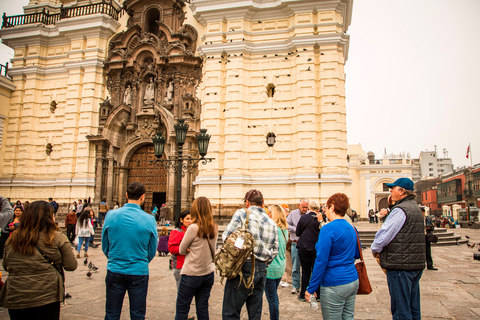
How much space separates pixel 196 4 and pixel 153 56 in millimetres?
3752

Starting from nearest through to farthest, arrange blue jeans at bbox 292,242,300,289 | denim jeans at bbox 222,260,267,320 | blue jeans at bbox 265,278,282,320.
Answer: denim jeans at bbox 222,260,267,320
blue jeans at bbox 265,278,282,320
blue jeans at bbox 292,242,300,289

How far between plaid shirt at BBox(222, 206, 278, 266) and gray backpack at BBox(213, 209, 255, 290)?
0.14m

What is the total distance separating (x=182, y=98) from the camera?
59.0ft

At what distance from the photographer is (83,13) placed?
20.7 metres

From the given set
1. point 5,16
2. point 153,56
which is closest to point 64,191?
point 153,56

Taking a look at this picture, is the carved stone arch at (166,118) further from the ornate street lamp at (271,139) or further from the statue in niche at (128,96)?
the ornate street lamp at (271,139)

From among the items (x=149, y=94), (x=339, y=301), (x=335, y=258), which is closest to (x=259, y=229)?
(x=335, y=258)

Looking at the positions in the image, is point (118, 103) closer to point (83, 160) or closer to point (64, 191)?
point (83, 160)

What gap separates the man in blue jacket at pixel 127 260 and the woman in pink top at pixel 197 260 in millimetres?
453

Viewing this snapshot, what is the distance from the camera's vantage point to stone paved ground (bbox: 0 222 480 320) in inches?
208

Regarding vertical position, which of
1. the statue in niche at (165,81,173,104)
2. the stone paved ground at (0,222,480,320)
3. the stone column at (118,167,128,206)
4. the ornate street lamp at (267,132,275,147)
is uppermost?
the statue in niche at (165,81,173,104)

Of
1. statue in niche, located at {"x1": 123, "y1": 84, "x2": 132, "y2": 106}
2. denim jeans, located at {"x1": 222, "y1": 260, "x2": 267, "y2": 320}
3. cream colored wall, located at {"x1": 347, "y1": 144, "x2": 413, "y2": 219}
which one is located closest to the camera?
denim jeans, located at {"x1": 222, "y1": 260, "x2": 267, "y2": 320}

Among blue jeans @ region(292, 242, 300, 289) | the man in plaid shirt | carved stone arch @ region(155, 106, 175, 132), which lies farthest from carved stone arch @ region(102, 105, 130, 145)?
the man in plaid shirt

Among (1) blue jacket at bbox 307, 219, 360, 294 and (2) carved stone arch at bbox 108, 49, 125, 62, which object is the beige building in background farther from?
(1) blue jacket at bbox 307, 219, 360, 294
